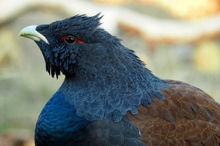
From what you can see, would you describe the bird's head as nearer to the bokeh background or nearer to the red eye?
the red eye

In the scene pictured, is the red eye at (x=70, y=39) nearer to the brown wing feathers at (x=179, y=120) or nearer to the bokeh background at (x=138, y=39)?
the brown wing feathers at (x=179, y=120)

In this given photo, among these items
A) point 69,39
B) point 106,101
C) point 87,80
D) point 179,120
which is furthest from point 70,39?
point 179,120

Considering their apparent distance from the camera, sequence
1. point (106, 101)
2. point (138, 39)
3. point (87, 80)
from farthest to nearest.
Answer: point (138, 39) → point (87, 80) → point (106, 101)

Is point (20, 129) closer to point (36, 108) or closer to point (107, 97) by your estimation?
point (36, 108)

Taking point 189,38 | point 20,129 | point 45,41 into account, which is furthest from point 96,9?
point 45,41

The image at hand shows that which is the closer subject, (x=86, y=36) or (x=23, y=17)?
(x=86, y=36)

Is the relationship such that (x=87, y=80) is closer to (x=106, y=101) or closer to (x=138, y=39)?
(x=106, y=101)
